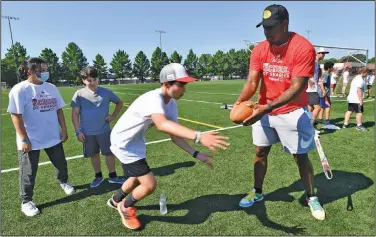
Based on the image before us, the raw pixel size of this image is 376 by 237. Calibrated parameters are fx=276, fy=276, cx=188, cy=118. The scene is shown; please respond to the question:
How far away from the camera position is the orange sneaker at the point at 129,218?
3.36m

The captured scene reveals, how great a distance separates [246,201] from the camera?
3.84m

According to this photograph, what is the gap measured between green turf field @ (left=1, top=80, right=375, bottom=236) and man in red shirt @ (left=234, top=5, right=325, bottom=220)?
0.31 metres

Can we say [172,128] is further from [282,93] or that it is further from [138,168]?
[282,93]

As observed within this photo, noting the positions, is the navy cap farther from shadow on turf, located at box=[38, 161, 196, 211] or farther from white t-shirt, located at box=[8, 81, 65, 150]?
shadow on turf, located at box=[38, 161, 196, 211]

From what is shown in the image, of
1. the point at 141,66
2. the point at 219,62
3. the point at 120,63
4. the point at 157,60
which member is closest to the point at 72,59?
the point at 120,63

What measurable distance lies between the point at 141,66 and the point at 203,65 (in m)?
24.2

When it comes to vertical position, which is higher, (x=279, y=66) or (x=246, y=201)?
(x=279, y=66)

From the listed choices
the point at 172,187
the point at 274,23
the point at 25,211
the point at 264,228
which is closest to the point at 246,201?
the point at 264,228

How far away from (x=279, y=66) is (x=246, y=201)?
1880 mm

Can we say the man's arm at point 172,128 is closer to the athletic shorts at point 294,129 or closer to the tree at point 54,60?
the athletic shorts at point 294,129

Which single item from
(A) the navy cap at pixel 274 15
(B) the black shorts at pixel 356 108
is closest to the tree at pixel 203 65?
(B) the black shorts at pixel 356 108

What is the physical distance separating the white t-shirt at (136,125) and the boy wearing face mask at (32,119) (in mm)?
1284

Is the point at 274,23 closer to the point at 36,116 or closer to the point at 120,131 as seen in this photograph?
the point at 120,131

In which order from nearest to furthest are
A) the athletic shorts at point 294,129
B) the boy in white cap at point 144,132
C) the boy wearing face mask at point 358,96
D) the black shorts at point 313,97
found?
the boy in white cap at point 144,132 < the athletic shorts at point 294,129 < the black shorts at point 313,97 < the boy wearing face mask at point 358,96
